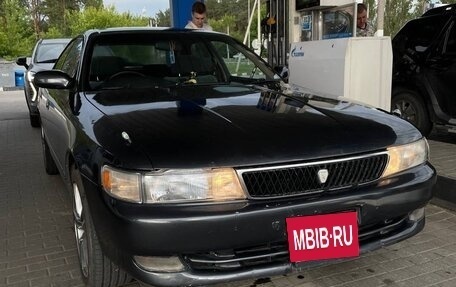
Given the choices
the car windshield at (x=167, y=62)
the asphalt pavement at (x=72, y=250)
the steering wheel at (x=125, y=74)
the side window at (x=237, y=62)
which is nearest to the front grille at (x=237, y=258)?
the asphalt pavement at (x=72, y=250)

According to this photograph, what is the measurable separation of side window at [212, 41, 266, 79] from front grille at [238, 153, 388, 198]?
1693 millimetres

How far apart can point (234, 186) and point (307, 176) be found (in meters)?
0.36

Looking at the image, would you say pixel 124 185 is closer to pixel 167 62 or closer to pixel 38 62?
pixel 167 62

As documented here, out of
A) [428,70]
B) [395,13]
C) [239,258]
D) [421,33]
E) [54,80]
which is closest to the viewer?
[239,258]

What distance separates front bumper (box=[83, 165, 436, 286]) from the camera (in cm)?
211

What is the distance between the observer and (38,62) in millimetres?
8859

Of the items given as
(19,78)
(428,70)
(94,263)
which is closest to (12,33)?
(19,78)

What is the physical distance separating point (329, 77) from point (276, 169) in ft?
12.1

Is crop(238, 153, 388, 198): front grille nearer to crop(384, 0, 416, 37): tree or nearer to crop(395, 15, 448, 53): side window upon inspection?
crop(395, 15, 448, 53): side window

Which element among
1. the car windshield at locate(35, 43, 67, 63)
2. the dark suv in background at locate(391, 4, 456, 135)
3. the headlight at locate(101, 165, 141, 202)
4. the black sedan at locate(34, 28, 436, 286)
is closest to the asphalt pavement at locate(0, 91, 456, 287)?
the black sedan at locate(34, 28, 436, 286)

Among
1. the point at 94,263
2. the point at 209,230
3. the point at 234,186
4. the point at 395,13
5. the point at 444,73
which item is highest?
the point at 395,13

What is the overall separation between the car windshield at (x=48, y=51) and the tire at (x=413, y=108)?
611 cm

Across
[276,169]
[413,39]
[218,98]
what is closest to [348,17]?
[413,39]

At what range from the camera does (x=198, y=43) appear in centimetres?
403
